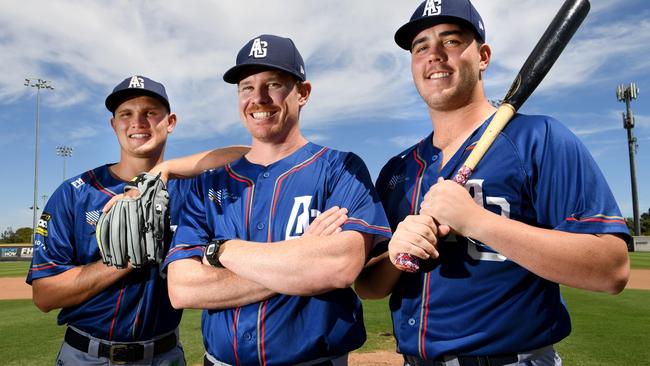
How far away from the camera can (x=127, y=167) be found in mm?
3393

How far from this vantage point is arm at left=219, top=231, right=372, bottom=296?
2.11 m

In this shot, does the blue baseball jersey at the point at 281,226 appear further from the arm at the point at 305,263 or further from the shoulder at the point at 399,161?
the shoulder at the point at 399,161

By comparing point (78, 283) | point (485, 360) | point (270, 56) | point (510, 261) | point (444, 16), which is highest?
point (444, 16)

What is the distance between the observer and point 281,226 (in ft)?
7.68

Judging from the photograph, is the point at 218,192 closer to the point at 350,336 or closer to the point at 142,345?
the point at 350,336

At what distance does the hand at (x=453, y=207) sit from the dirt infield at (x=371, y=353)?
472cm

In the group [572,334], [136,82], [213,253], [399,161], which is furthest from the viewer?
[572,334]

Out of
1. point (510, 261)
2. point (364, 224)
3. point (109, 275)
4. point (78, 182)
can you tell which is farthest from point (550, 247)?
point (78, 182)

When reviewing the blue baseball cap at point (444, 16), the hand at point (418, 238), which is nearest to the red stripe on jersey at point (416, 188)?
the hand at point (418, 238)

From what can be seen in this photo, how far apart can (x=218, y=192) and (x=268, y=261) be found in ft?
2.00

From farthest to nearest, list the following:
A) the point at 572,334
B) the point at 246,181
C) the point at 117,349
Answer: the point at 572,334 < the point at 117,349 < the point at 246,181

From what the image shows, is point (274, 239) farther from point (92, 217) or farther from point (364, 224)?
point (92, 217)

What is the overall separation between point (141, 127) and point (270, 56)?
1294mm

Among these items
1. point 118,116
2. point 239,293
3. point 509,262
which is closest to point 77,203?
point 118,116
